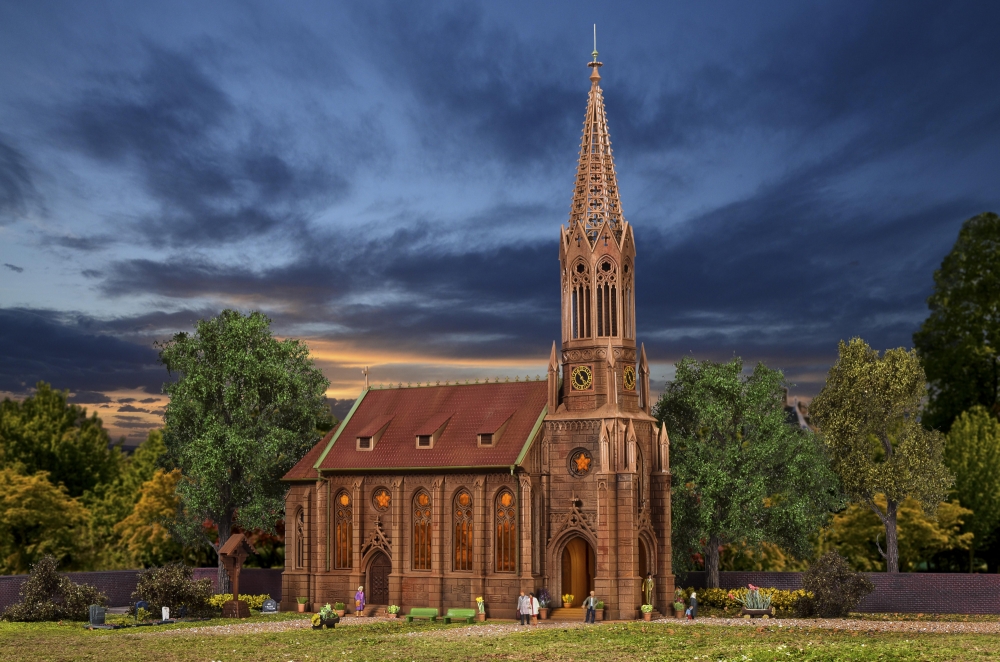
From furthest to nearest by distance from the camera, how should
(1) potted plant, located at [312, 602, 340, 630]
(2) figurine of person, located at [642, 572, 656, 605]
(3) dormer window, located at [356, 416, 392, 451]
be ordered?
(3) dormer window, located at [356, 416, 392, 451] → (2) figurine of person, located at [642, 572, 656, 605] → (1) potted plant, located at [312, 602, 340, 630]

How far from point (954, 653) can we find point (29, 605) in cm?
4150

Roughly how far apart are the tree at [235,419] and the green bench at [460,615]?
49.4 feet

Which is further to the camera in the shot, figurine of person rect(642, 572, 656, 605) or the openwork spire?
the openwork spire

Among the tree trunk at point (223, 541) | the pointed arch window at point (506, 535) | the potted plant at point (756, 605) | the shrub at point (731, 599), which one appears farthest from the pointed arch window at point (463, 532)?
the tree trunk at point (223, 541)

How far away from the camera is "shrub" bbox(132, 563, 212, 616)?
5375cm

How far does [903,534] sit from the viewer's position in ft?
210

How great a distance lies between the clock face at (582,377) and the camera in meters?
55.3

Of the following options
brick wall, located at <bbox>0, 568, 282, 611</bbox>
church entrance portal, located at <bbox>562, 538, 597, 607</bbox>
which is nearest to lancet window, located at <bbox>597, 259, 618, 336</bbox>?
church entrance portal, located at <bbox>562, 538, 597, 607</bbox>

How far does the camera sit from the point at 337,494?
5894cm

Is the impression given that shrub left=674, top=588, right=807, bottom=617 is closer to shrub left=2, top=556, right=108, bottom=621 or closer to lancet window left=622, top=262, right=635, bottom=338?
lancet window left=622, top=262, right=635, bottom=338

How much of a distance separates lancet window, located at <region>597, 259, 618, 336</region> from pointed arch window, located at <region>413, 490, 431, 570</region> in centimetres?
1233

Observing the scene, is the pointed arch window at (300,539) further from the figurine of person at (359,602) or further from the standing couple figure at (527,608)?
the standing couple figure at (527,608)

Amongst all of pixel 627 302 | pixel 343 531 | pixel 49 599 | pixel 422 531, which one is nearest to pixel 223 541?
pixel 343 531

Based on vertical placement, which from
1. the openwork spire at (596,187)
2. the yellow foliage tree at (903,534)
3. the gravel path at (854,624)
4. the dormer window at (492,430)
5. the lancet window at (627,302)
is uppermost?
the openwork spire at (596,187)
